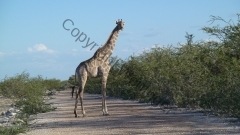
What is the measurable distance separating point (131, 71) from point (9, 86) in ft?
44.6

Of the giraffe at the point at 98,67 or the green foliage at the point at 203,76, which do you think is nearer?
the green foliage at the point at 203,76

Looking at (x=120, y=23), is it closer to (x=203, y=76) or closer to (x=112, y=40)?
(x=112, y=40)

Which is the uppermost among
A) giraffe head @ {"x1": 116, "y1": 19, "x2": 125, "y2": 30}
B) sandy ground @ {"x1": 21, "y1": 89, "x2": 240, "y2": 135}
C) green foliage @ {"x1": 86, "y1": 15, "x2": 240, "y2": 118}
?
giraffe head @ {"x1": 116, "y1": 19, "x2": 125, "y2": 30}

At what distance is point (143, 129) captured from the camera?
1320 cm

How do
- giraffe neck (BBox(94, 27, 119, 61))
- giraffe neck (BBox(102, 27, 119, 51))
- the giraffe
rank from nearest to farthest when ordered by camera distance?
the giraffe, giraffe neck (BBox(94, 27, 119, 61)), giraffe neck (BBox(102, 27, 119, 51))

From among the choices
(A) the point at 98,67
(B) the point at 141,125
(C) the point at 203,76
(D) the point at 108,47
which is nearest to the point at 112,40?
(D) the point at 108,47

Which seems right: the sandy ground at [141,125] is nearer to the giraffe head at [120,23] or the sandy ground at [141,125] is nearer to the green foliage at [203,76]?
the green foliage at [203,76]

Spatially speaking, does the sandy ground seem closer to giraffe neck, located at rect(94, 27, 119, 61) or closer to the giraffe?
the giraffe

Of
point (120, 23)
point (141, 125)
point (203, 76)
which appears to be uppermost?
point (120, 23)

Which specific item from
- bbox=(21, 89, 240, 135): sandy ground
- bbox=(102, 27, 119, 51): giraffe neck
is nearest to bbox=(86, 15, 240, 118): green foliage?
bbox=(21, 89, 240, 135): sandy ground

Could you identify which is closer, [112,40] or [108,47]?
[108,47]

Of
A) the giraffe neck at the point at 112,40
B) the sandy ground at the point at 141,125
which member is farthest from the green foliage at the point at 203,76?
the giraffe neck at the point at 112,40

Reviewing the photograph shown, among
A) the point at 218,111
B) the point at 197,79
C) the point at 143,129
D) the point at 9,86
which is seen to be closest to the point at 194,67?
the point at 197,79

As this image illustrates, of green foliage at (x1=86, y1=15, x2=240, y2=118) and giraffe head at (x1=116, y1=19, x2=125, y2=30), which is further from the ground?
giraffe head at (x1=116, y1=19, x2=125, y2=30)
